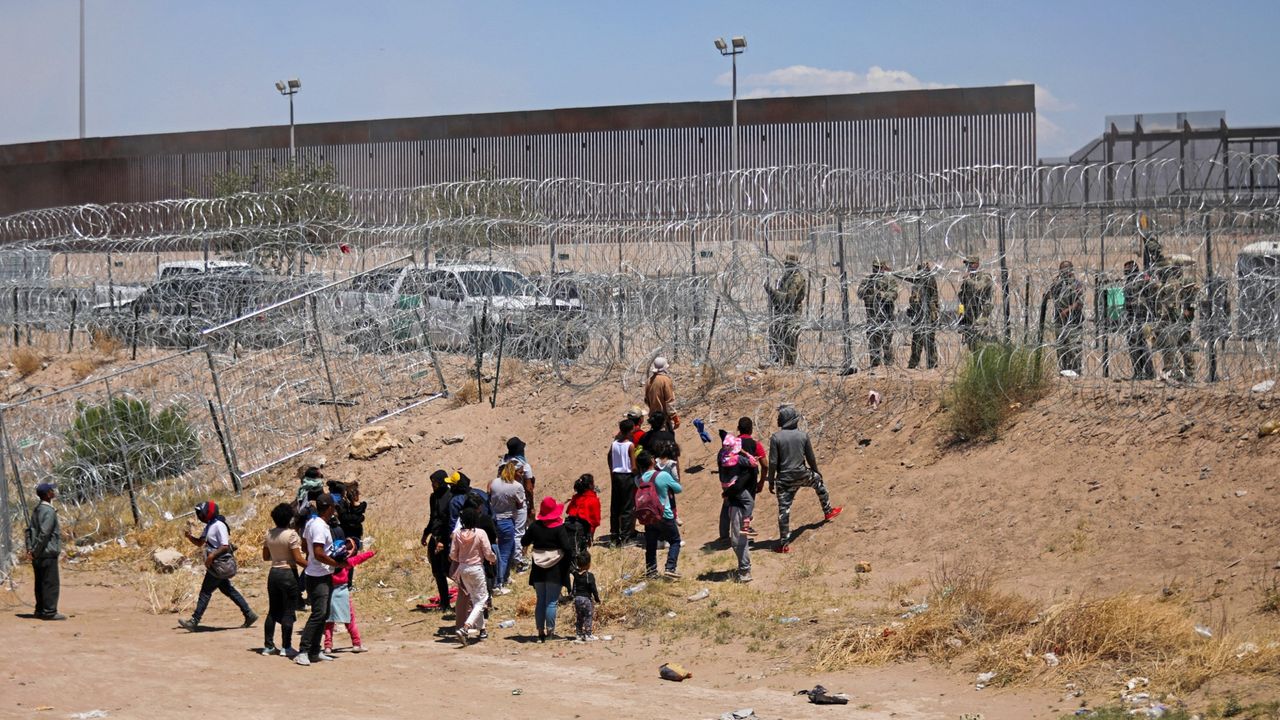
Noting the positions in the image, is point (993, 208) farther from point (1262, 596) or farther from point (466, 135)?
point (466, 135)

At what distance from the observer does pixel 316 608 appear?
9883 millimetres

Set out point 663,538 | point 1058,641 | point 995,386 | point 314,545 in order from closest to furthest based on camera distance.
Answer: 1. point 1058,641
2. point 314,545
3. point 663,538
4. point 995,386

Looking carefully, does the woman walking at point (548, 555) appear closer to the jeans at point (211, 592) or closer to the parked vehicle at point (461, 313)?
the jeans at point (211, 592)

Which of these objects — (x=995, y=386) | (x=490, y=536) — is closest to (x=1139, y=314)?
(x=995, y=386)

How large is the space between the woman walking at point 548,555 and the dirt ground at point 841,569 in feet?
1.25

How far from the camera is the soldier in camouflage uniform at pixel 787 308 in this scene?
589 inches

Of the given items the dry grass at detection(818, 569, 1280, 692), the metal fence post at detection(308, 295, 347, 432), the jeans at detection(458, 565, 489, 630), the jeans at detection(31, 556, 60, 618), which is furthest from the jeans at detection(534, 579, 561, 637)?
the metal fence post at detection(308, 295, 347, 432)

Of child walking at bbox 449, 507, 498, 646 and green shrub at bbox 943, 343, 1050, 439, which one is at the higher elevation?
green shrub at bbox 943, 343, 1050, 439

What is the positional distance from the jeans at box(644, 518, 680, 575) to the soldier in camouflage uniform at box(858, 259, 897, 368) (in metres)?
3.70

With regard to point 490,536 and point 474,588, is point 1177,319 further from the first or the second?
point 474,588

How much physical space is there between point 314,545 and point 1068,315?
24.8ft

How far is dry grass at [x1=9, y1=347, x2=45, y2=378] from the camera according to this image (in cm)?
2261

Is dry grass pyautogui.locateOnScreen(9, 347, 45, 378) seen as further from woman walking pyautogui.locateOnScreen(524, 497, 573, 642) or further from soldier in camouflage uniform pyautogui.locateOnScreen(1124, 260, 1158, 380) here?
soldier in camouflage uniform pyautogui.locateOnScreen(1124, 260, 1158, 380)

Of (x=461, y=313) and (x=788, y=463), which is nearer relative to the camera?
(x=788, y=463)
